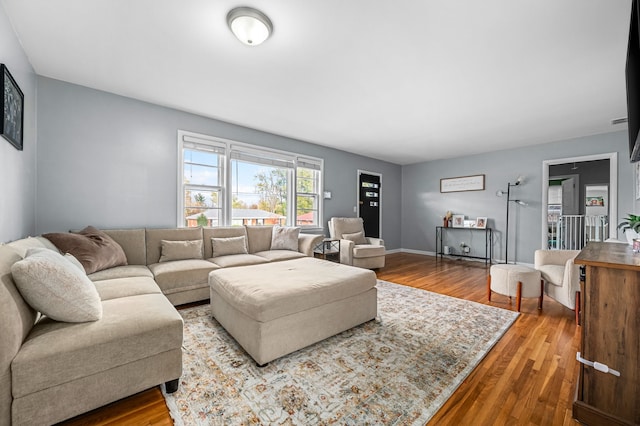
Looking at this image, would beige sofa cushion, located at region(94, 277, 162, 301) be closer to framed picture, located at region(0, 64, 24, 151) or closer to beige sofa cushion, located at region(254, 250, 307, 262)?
framed picture, located at region(0, 64, 24, 151)

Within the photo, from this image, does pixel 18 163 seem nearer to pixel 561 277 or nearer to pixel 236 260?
pixel 236 260

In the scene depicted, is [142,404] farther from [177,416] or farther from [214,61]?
[214,61]

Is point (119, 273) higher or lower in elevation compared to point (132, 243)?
lower

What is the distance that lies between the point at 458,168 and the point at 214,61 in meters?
5.83

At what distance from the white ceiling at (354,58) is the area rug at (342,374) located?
247 centimetres

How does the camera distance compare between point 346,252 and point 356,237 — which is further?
point 356,237

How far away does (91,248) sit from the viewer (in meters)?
2.52

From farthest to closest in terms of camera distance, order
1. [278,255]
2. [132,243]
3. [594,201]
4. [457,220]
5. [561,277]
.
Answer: [594,201], [457,220], [278,255], [132,243], [561,277]

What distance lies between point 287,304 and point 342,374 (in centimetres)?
58

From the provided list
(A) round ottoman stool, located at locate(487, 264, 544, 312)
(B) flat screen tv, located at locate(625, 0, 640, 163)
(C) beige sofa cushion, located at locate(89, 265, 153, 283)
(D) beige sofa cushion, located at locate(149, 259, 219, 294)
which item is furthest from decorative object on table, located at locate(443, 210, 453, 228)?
(C) beige sofa cushion, located at locate(89, 265, 153, 283)

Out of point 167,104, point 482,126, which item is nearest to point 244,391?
point 167,104

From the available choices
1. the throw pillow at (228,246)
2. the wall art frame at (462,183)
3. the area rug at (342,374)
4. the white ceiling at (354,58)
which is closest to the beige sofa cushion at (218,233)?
the throw pillow at (228,246)

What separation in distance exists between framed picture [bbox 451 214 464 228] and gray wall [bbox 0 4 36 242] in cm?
708

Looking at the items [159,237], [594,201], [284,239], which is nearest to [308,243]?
[284,239]
